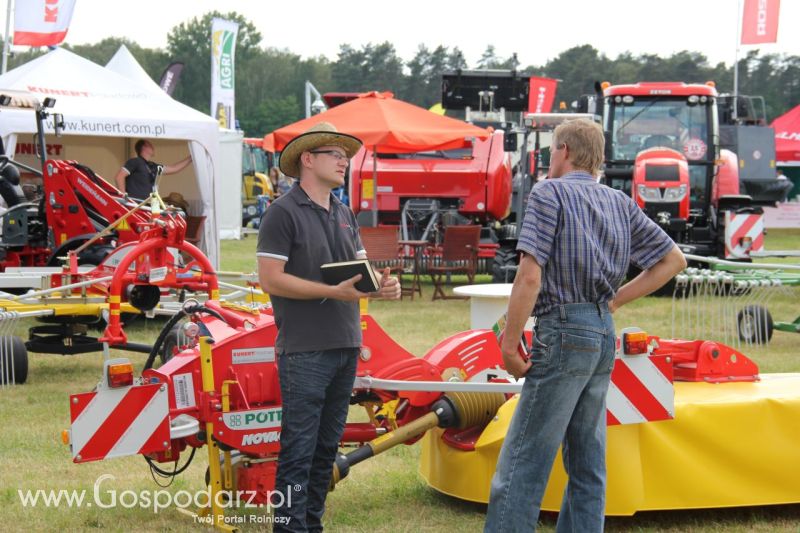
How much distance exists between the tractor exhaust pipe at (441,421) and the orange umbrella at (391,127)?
28.5ft

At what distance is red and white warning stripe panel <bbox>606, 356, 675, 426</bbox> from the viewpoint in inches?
167

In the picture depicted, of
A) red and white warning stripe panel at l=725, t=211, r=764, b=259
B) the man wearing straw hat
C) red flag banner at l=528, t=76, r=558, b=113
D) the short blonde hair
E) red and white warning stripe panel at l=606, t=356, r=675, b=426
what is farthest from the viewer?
red flag banner at l=528, t=76, r=558, b=113

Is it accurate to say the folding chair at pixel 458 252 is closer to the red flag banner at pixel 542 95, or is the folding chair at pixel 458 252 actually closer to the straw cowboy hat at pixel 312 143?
the straw cowboy hat at pixel 312 143

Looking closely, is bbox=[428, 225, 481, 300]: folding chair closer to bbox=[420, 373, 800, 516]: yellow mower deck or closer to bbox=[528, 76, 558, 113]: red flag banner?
bbox=[420, 373, 800, 516]: yellow mower deck

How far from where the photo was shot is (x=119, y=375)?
4098mm

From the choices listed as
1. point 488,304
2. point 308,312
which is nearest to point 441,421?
point 308,312

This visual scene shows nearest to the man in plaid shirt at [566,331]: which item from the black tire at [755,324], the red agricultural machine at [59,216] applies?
the black tire at [755,324]

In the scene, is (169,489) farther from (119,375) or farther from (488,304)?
(488,304)

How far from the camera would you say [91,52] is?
242 feet

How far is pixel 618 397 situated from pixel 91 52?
7419 centimetres

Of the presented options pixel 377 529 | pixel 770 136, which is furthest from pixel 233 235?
pixel 377 529

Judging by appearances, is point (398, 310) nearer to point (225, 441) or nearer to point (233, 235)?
point (225, 441)

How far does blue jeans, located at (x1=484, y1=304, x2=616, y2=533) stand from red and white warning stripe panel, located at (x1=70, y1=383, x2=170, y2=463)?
1.34 m

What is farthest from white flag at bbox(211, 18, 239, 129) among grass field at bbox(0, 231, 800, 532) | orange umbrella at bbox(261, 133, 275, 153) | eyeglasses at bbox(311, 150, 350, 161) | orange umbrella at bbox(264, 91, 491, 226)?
eyeglasses at bbox(311, 150, 350, 161)
